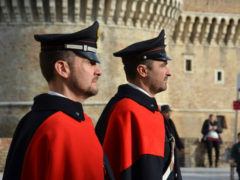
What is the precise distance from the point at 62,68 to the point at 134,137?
145cm

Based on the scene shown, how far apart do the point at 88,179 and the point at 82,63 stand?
23.9 inches

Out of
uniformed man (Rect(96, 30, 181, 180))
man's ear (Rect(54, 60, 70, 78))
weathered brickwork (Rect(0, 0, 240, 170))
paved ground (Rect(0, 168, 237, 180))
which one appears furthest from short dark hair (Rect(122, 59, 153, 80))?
weathered brickwork (Rect(0, 0, 240, 170))

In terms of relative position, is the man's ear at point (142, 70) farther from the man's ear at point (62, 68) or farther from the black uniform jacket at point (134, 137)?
the man's ear at point (62, 68)

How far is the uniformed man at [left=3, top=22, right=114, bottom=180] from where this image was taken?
296cm

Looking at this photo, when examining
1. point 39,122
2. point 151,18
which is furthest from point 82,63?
point 151,18

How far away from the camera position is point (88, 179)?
3.04 meters

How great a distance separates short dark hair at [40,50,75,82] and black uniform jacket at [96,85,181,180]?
1.32m

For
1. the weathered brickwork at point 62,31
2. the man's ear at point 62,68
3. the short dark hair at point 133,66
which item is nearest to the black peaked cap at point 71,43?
the man's ear at point 62,68

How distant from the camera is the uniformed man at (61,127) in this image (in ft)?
9.70

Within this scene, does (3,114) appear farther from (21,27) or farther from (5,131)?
(21,27)

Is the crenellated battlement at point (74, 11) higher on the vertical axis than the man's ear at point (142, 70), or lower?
lower

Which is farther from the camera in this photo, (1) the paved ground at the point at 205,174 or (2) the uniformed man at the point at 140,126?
(1) the paved ground at the point at 205,174

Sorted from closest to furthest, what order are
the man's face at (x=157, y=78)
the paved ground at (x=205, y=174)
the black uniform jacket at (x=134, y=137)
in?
the black uniform jacket at (x=134, y=137), the man's face at (x=157, y=78), the paved ground at (x=205, y=174)

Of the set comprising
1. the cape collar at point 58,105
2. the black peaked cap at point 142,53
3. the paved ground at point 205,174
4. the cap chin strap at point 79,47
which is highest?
the cap chin strap at point 79,47
